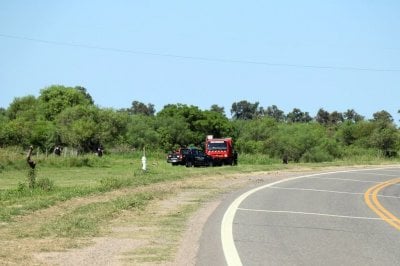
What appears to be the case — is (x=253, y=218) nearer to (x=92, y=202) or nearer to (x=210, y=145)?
(x=92, y=202)

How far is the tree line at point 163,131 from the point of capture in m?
72.2

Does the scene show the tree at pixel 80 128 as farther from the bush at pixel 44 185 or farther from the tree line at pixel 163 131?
the bush at pixel 44 185

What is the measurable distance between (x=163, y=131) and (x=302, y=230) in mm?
81904

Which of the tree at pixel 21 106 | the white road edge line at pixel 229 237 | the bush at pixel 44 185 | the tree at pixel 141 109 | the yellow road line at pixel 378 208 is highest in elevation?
the tree at pixel 141 109

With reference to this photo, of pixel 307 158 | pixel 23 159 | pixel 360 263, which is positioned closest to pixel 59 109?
pixel 307 158

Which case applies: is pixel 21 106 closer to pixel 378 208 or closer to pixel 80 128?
pixel 80 128

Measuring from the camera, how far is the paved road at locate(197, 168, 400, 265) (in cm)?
914

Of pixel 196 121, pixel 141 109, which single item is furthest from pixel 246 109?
pixel 196 121

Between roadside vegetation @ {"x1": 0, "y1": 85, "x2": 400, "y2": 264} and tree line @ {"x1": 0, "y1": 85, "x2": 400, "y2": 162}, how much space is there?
17 cm

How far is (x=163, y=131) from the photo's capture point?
93.8m

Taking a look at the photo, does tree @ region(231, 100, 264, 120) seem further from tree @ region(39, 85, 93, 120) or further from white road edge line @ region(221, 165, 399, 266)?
white road edge line @ region(221, 165, 399, 266)

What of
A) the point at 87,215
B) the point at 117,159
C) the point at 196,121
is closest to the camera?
the point at 87,215

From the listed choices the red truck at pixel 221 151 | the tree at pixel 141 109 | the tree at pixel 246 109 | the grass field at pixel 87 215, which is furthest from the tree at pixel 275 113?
the grass field at pixel 87 215

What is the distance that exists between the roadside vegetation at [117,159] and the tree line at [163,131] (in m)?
0.17
